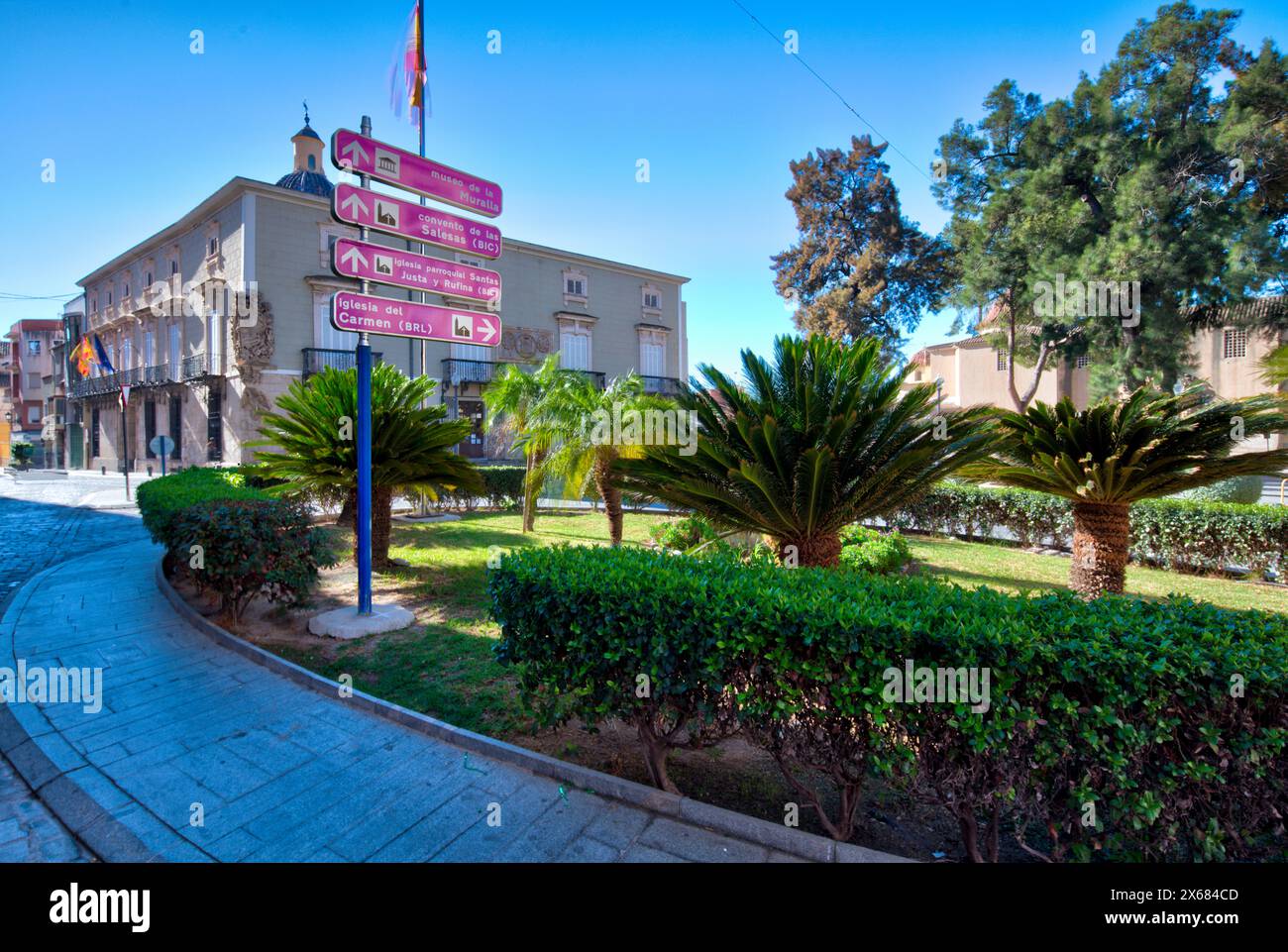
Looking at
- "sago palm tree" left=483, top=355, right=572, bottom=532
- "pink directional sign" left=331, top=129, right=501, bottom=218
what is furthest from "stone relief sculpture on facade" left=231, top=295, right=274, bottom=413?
"pink directional sign" left=331, top=129, right=501, bottom=218

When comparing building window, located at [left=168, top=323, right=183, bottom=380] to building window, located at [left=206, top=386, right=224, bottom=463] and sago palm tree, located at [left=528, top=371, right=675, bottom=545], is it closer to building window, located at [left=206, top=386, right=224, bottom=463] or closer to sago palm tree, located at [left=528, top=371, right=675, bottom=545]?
building window, located at [left=206, top=386, right=224, bottom=463]

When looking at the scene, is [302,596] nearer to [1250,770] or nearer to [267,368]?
[1250,770]

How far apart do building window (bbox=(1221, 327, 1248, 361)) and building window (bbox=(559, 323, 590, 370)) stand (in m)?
35.9

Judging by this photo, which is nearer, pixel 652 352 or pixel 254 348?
pixel 254 348

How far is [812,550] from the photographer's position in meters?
5.14

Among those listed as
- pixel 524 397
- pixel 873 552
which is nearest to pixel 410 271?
pixel 873 552

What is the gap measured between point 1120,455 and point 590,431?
7044mm

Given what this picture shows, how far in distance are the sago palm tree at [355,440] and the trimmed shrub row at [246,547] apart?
135cm

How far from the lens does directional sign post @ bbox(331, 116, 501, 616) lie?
5.76 metres

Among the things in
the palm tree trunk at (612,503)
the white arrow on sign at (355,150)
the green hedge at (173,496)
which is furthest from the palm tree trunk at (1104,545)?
the green hedge at (173,496)

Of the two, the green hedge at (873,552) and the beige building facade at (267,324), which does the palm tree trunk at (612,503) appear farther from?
the beige building facade at (267,324)

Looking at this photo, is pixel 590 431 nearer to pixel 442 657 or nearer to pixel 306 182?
pixel 442 657

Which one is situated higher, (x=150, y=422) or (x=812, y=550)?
(x=150, y=422)
